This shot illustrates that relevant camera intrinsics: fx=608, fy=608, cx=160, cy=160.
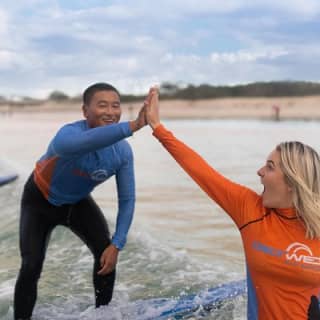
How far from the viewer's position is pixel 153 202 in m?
10.6

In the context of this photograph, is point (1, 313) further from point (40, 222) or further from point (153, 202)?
point (153, 202)

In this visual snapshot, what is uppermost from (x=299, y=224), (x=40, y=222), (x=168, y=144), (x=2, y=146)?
(x=168, y=144)

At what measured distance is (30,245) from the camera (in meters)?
4.46

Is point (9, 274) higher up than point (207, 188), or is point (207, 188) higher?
point (207, 188)

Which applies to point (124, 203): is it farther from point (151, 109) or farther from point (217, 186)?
point (217, 186)

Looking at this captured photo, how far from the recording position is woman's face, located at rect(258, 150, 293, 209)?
303 centimetres

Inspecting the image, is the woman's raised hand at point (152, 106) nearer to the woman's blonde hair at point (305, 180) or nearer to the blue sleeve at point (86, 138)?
the blue sleeve at point (86, 138)

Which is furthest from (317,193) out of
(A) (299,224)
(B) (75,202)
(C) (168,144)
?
(B) (75,202)

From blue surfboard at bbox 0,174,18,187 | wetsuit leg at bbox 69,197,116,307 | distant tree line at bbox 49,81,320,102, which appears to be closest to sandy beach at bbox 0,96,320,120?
distant tree line at bbox 49,81,320,102

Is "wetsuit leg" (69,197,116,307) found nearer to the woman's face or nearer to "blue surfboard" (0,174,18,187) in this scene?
the woman's face

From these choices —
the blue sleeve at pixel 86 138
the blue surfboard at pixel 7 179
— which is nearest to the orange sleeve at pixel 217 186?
the blue sleeve at pixel 86 138

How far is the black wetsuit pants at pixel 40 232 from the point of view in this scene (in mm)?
4469

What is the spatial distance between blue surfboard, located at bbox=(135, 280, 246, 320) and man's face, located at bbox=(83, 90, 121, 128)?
1.75m

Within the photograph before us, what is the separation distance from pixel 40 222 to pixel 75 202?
0.99 ft
